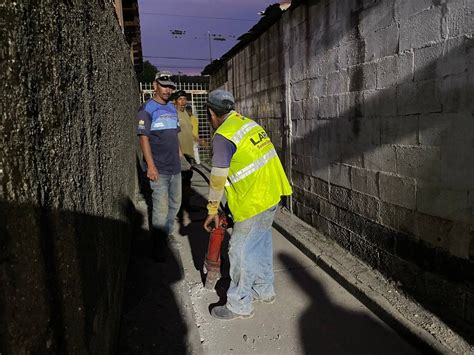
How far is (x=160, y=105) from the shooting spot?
13.4 ft

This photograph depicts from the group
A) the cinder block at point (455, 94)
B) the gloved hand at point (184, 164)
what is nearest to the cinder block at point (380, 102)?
the cinder block at point (455, 94)

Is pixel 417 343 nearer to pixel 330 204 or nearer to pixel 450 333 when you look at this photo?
pixel 450 333

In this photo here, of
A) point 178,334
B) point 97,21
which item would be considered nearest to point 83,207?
point 97,21

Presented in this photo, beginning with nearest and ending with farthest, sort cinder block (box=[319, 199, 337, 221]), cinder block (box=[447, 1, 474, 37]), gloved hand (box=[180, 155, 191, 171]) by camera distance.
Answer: cinder block (box=[447, 1, 474, 37])
cinder block (box=[319, 199, 337, 221])
gloved hand (box=[180, 155, 191, 171])

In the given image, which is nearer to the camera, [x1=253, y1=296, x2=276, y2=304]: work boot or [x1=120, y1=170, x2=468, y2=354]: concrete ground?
[x1=120, y1=170, x2=468, y2=354]: concrete ground

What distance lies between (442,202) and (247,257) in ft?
5.00

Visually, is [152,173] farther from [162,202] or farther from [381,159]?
[381,159]

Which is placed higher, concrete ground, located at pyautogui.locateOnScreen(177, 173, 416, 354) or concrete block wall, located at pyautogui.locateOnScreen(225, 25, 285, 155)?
concrete block wall, located at pyautogui.locateOnScreen(225, 25, 285, 155)

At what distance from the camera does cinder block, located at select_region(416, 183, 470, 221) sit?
2.56 metres

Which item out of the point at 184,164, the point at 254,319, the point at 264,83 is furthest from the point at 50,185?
the point at 264,83

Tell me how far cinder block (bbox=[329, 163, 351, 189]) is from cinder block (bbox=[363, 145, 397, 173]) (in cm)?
37

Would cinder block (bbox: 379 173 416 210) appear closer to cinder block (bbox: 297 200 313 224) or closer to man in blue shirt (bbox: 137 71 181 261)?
cinder block (bbox: 297 200 313 224)

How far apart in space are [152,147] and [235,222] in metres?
1.60

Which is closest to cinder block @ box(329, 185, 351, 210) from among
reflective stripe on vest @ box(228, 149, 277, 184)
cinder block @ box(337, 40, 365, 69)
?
cinder block @ box(337, 40, 365, 69)
